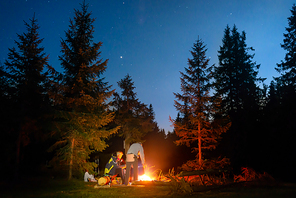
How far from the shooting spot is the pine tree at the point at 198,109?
17766mm

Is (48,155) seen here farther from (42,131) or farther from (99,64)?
(99,64)

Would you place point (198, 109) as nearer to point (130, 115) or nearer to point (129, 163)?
point (129, 163)

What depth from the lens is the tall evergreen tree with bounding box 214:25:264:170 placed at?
71.0ft

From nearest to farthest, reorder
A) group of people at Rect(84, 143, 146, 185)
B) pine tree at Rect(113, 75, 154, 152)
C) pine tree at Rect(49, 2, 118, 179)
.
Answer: group of people at Rect(84, 143, 146, 185)
pine tree at Rect(49, 2, 118, 179)
pine tree at Rect(113, 75, 154, 152)

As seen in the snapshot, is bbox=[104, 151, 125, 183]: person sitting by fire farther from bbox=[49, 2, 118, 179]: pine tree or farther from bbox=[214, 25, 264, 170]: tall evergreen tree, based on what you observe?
bbox=[214, 25, 264, 170]: tall evergreen tree

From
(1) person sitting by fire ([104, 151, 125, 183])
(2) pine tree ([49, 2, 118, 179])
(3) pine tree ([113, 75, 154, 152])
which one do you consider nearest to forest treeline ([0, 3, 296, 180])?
(2) pine tree ([49, 2, 118, 179])

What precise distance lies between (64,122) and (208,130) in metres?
10.8

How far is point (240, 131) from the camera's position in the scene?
72.5 ft

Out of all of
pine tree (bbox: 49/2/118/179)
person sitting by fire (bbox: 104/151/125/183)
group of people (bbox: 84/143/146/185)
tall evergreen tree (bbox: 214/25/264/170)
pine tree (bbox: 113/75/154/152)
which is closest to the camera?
group of people (bbox: 84/143/146/185)

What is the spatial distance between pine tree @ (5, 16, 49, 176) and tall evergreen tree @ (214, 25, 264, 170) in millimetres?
16934

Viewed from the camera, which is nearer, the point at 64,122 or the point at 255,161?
the point at 64,122

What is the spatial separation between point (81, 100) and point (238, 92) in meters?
21.4

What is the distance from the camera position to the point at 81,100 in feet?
52.9

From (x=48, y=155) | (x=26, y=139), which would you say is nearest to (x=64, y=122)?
(x=26, y=139)
